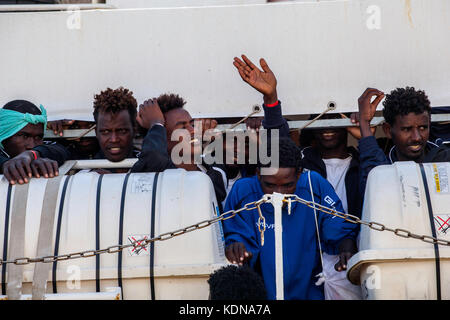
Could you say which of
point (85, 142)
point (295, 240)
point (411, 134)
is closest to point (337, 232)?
point (295, 240)

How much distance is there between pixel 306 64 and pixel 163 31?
1132 millimetres

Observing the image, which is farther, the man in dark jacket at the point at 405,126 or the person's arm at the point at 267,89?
the person's arm at the point at 267,89

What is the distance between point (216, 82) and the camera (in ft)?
19.0

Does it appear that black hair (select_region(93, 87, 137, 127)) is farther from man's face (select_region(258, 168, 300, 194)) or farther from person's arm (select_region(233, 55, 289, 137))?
man's face (select_region(258, 168, 300, 194))

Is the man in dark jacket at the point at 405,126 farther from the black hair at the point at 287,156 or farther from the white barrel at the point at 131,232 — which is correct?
the white barrel at the point at 131,232

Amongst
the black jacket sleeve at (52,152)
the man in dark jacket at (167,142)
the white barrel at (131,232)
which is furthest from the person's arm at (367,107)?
the black jacket sleeve at (52,152)

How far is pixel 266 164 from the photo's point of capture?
4578 mm

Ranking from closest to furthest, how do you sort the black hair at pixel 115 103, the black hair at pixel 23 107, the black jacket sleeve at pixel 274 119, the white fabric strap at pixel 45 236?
1. the white fabric strap at pixel 45 236
2. the black jacket sleeve at pixel 274 119
3. the black hair at pixel 115 103
4. the black hair at pixel 23 107

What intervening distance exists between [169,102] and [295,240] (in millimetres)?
1719

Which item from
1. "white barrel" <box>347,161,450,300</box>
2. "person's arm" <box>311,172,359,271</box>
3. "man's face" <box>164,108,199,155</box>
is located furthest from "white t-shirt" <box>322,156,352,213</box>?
"man's face" <box>164,108,199,155</box>

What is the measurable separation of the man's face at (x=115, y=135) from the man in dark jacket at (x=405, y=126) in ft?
5.16

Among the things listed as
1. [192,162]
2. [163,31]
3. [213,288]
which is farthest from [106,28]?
[213,288]

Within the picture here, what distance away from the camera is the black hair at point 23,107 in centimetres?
536

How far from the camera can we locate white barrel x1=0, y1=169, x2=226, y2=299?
404 cm
